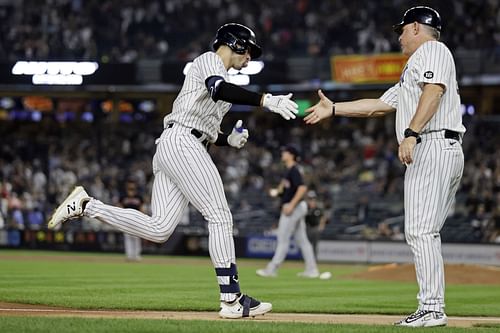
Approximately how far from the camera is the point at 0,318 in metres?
7.95

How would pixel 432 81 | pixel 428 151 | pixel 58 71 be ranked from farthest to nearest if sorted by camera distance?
pixel 58 71 → pixel 428 151 → pixel 432 81

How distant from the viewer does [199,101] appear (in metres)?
8.63

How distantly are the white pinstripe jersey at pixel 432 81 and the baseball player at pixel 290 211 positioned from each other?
8.32m

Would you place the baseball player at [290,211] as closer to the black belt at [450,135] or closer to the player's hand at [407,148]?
the black belt at [450,135]

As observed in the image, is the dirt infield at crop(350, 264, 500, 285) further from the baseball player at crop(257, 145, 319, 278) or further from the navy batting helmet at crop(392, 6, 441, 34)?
the navy batting helmet at crop(392, 6, 441, 34)

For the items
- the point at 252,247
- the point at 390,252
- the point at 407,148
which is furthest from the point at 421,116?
the point at 252,247

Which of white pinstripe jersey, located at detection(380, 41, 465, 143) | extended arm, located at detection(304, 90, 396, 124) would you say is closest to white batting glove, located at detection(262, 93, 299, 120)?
extended arm, located at detection(304, 90, 396, 124)

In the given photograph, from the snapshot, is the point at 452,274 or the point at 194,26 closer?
the point at 452,274

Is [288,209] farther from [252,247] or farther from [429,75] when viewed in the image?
[252,247]

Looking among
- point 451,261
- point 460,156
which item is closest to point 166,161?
point 460,156

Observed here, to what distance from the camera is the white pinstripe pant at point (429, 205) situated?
27.0 feet

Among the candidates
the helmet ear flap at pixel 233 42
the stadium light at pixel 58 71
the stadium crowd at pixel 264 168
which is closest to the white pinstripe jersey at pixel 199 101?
the helmet ear flap at pixel 233 42

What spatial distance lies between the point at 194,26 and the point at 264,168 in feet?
22.4

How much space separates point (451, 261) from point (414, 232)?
51.7ft
